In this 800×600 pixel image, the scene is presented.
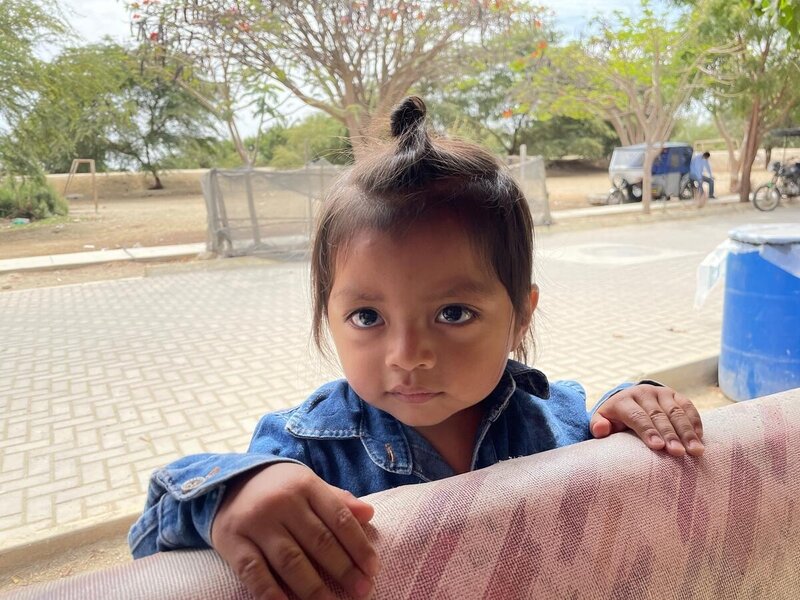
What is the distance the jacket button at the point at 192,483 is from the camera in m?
0.70

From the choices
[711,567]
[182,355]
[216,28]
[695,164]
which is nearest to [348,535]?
[711,567]

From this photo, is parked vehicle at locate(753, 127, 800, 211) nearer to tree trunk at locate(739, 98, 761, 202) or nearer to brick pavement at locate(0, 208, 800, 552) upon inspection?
tree trunk at locate(739, 98, 761, 202)

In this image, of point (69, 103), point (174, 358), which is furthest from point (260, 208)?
point (174, 358)

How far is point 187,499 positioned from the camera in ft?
2.24

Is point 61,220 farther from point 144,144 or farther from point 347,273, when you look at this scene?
point 144,144

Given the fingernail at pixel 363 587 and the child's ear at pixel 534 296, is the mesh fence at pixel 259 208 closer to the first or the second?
the child's ear at pixel 534 296

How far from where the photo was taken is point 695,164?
52.5ft

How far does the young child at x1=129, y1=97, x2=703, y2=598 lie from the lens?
2.83ft

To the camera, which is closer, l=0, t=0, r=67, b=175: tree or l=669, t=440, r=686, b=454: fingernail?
l=669, t=440, r=686, b=454: fingernail

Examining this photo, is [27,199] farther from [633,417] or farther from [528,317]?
[633,417]

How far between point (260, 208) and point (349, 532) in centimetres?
809

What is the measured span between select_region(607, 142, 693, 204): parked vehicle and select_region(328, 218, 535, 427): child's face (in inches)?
644

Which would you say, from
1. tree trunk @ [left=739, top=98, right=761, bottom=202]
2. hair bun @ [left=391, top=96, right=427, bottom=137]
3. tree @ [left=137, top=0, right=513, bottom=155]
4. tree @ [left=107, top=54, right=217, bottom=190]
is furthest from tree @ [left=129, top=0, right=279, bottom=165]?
tree trunk @ [left=739, top=98, right=761, bottom=202]

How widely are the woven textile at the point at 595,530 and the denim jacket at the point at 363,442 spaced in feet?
0.60
